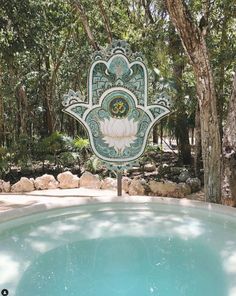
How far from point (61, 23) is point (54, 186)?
5.11m

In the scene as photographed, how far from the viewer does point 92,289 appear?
252cm

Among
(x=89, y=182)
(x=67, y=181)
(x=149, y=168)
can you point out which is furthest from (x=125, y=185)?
(x=149, y=168)

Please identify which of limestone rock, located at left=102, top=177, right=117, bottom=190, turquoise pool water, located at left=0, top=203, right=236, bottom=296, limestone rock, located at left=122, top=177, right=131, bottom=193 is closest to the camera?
turquoise pool water, located at left=0, top=203, right=236, bottom=296

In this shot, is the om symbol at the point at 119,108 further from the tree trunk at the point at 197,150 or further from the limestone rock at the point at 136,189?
the tree trunk at the point at 197,150

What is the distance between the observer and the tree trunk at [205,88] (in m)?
4.32

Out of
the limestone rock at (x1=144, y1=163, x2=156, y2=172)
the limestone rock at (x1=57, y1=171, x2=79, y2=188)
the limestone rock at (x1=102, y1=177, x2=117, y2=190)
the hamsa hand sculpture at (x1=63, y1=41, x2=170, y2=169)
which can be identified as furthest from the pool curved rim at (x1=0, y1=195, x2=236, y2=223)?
the limestone rock at (x1=144, y1=163, x2=156, y2=172)

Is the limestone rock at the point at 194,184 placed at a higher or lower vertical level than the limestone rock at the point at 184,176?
lower

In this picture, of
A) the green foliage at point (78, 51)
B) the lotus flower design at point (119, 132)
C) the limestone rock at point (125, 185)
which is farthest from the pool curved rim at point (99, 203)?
the limestone rock at point (125, 185)

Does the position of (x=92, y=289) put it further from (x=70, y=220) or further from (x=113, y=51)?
(x=113, y=51)

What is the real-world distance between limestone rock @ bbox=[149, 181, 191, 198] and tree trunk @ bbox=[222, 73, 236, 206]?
3.85m

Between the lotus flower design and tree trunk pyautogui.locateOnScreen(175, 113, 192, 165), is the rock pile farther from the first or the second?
the lotus flower design

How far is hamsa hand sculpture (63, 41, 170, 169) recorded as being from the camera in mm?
4586

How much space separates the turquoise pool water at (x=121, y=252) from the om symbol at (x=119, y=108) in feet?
3.43

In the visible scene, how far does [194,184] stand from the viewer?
876 cm
